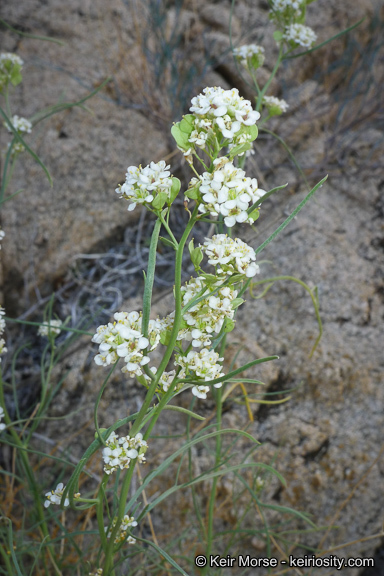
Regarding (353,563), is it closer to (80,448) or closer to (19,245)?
(80,448)

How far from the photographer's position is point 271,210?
4.85 ft

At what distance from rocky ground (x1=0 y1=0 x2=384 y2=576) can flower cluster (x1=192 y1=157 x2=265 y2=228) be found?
0.70m

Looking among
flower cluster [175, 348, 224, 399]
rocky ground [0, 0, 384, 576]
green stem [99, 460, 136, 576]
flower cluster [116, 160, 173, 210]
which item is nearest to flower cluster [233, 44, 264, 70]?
rocky ground [0, 0, 384, 576]

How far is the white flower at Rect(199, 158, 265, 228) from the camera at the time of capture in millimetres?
462

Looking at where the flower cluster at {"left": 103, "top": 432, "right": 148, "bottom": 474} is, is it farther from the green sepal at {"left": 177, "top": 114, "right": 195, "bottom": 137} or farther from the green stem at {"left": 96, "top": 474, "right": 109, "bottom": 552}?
the green sepal at {"left": 177, "top": 114, "right": 195, "bottom": 137}

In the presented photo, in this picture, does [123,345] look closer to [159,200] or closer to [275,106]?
[159,200]

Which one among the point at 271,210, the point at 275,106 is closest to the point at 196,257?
the point at 275,106

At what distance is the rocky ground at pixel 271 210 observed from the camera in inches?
44.0

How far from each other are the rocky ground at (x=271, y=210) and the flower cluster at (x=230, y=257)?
2.20ft

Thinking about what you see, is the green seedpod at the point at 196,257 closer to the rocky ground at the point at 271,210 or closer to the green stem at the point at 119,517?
the green stem at the point at 119,517

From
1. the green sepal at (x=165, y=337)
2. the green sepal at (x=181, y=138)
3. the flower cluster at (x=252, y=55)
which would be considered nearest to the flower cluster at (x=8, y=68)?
the flower cluster at (x=252, y=55)

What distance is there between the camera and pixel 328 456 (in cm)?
111

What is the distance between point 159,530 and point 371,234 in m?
0.98

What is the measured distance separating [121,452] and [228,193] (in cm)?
30
